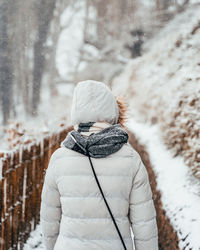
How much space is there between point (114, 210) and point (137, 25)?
16724 mm

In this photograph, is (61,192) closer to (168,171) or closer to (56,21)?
(168,171)

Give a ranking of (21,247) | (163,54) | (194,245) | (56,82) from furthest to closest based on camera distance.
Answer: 1. (56,82)
2. (163,54)
3. (21,247)
4. (194,245)

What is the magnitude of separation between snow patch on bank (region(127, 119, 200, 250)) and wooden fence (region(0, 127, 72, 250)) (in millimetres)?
1552

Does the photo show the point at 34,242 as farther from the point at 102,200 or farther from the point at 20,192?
the point at 102,200

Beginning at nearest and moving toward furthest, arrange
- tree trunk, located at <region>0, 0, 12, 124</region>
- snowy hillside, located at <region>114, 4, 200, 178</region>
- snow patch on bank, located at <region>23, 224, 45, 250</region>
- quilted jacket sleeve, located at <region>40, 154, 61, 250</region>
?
quilted jacket sleeve, located at <region>40, 154, 61, 250</region>, snow patch on bank, located at <region>23, 224, 45, 250</region>, snowy hillside, located at <region>114, 4, 200, 178</region>, tree trunk, located at <region>0, 0, 12, 124</region>

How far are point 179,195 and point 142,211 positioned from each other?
5.35 ft

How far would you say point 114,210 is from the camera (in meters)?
1.61

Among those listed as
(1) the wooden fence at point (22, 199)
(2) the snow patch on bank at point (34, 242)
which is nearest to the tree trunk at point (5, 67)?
(1) the wooden fence at point (22, 199)

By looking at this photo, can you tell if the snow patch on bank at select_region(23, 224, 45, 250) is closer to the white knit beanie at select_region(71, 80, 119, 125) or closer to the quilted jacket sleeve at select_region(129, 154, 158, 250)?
the quilted jacket sleeve at select_region(129, 154, 158, 250)

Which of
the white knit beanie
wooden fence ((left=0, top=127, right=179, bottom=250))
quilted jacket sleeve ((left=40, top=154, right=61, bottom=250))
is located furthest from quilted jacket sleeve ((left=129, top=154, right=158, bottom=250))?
wooden fence ((left=0, top=127, right=179, bottom=250))

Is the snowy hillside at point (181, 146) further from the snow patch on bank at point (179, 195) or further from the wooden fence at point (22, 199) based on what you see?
the wooden fence at point (22, 199)

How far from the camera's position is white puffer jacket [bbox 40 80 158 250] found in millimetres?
1603

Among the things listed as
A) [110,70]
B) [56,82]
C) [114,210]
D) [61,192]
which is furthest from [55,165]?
[56,82]

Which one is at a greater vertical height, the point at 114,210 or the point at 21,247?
the point at 114,210
